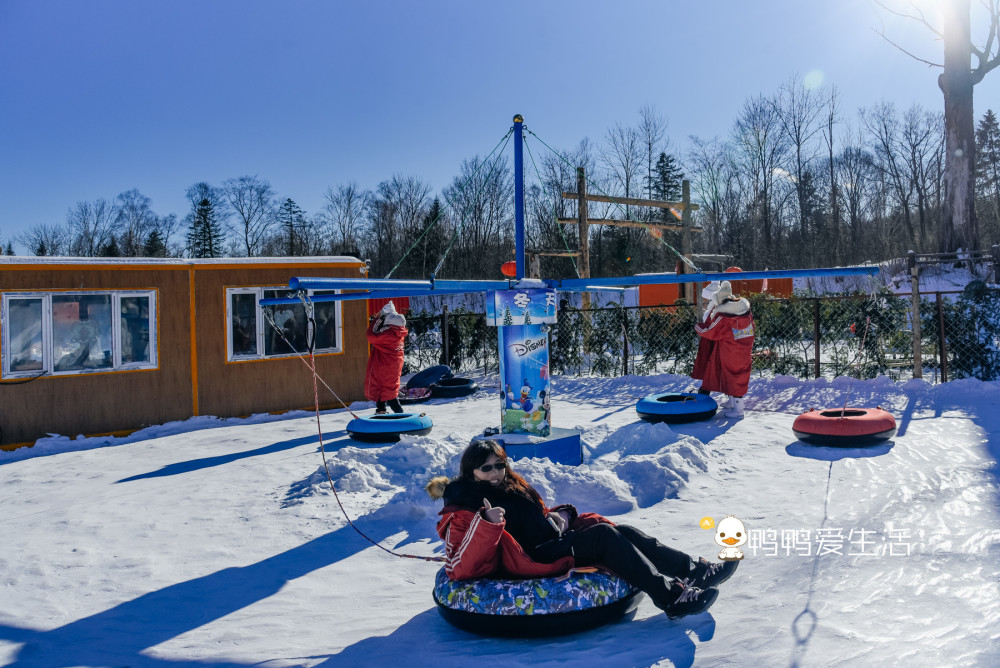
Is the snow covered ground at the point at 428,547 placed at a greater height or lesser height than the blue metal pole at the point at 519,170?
lesser

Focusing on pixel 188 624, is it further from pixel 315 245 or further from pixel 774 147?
pixel 315 245

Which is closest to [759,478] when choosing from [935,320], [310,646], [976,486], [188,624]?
[976,486]

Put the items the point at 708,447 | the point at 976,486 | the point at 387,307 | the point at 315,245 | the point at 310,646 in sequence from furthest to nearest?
1. the point at 315,245
2. the point at 387,307
3. the point at 708,447
4. the point at 976,486
5. the point at 310,646

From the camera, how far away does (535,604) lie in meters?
3.46

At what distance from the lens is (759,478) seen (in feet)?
21.5

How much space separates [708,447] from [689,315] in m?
7.27

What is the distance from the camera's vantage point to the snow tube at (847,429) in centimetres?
745

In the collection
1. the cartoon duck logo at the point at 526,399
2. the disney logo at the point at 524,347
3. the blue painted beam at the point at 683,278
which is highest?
the blue painted beam at the point at 683,278

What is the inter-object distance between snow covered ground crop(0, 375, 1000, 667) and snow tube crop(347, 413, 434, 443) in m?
0.39

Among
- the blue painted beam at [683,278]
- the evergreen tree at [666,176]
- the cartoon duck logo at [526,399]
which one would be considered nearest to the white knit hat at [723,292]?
the blue painted beam at [683,278]

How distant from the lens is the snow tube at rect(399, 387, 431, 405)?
12.7 meters

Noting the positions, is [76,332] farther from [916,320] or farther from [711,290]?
[916,320]

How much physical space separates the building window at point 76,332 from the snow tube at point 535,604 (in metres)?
8.57

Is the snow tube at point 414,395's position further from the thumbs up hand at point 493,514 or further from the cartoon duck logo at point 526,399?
the thumbs up hand at point 493,514
